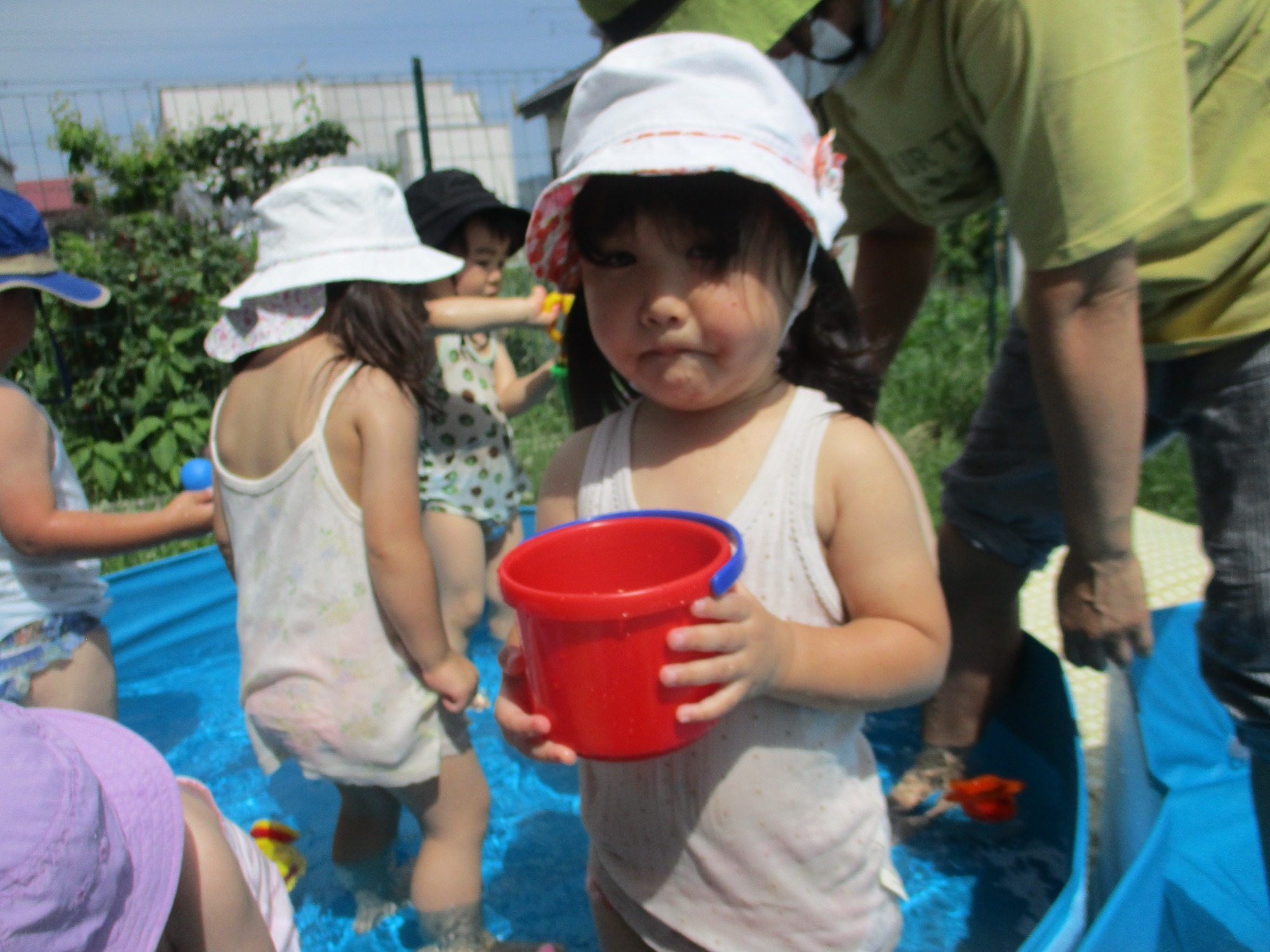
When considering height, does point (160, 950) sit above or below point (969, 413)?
above

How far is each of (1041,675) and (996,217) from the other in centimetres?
634

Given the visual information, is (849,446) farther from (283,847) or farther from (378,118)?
(378,118)

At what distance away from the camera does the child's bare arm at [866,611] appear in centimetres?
120

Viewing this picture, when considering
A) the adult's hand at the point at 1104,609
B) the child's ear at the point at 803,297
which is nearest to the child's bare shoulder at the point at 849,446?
the child's ear at the point at 803,297

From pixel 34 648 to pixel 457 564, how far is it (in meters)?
1.20

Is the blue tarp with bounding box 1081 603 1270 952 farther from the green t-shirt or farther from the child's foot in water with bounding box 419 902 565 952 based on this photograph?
the child's foot in water with bounding box 419 902 565 952

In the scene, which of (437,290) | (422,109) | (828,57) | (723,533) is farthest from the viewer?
(422,109)

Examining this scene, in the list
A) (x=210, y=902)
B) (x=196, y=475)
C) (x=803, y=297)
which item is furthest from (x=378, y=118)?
(x=210, y=902)

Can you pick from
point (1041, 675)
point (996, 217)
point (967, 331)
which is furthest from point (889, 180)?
point (996, 217)

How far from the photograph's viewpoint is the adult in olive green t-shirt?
133 centimetres

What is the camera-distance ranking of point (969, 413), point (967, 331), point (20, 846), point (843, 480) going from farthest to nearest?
point (967, 331), point (969, 413), point (843, 480), point (20, 846)

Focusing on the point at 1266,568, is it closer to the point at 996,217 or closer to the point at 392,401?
the point at 392,401

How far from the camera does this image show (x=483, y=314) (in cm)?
273

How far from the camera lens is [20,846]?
0.93 meters
